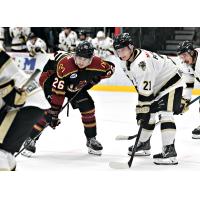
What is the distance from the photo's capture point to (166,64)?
3.38m

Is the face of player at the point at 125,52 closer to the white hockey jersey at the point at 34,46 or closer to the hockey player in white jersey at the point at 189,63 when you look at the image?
the hockey player in white jersey at the point at 189,63

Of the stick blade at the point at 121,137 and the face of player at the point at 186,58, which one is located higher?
the face of player at the point at 186,58

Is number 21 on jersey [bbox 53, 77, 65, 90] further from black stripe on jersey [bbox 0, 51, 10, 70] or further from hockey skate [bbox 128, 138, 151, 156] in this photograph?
black stripe on jersey [bbox 0, 51, 10, 70]

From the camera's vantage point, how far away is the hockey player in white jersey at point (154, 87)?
3.13 m

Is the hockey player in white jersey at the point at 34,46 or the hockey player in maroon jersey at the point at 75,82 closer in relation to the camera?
the hockey player in maroon jersey at the point at 75,82

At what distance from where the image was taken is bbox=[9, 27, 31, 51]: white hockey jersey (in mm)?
8259

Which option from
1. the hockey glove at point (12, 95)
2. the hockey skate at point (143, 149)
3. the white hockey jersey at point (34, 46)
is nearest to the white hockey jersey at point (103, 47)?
the white hockey jersey at point (34, 46)

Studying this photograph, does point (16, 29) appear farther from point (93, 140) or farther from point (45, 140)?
point (93, 140)

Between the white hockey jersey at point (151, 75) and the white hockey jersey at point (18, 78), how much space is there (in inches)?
35.1

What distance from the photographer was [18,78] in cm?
228

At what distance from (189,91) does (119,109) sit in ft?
5.16

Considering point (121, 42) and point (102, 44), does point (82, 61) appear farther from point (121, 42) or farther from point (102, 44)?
point (102, 44)

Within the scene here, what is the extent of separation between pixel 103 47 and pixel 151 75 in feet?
15.9

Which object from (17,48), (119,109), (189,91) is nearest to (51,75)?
(189,91)
